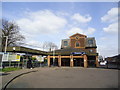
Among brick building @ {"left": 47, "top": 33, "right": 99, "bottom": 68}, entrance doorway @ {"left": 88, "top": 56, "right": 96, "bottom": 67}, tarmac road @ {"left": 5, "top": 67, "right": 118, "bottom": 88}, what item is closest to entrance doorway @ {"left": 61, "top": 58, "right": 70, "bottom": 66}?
brick building @ {"left": 47, "top": 33, "right": 99, "bottom": 68}

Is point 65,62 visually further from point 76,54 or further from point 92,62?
point 92,62

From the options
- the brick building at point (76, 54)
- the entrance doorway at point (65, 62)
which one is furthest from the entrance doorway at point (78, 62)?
the entrance doorway at point (65, 62)

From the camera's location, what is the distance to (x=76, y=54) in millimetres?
32531

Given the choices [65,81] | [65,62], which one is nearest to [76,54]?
[65,62]

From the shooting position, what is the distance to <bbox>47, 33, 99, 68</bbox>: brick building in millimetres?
32656

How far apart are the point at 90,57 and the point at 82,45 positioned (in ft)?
26.8

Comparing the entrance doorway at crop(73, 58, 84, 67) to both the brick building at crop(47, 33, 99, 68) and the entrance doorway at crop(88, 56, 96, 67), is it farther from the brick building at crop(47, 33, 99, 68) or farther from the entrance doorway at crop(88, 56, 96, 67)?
the entrance doorway at crop(88, 56, 96, 67)

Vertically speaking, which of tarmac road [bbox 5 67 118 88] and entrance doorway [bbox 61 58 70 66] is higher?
tarmac road [bbox 5 67 118 88]

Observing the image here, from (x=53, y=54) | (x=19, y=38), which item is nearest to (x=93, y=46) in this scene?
(x=53, y=54)

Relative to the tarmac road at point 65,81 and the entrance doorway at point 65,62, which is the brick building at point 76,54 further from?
the tarmac road at point 65,81

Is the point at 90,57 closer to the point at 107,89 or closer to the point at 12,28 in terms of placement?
the point at 12,28

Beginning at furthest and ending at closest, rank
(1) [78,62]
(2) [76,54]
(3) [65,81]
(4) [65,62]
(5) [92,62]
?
(4) [65,62] → (1) [78,62] → (5) [92,62] → (2) [76,54] → (3) [65,81]

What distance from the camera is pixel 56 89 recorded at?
6832 millimetres

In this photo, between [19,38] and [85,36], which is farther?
[85,36]
